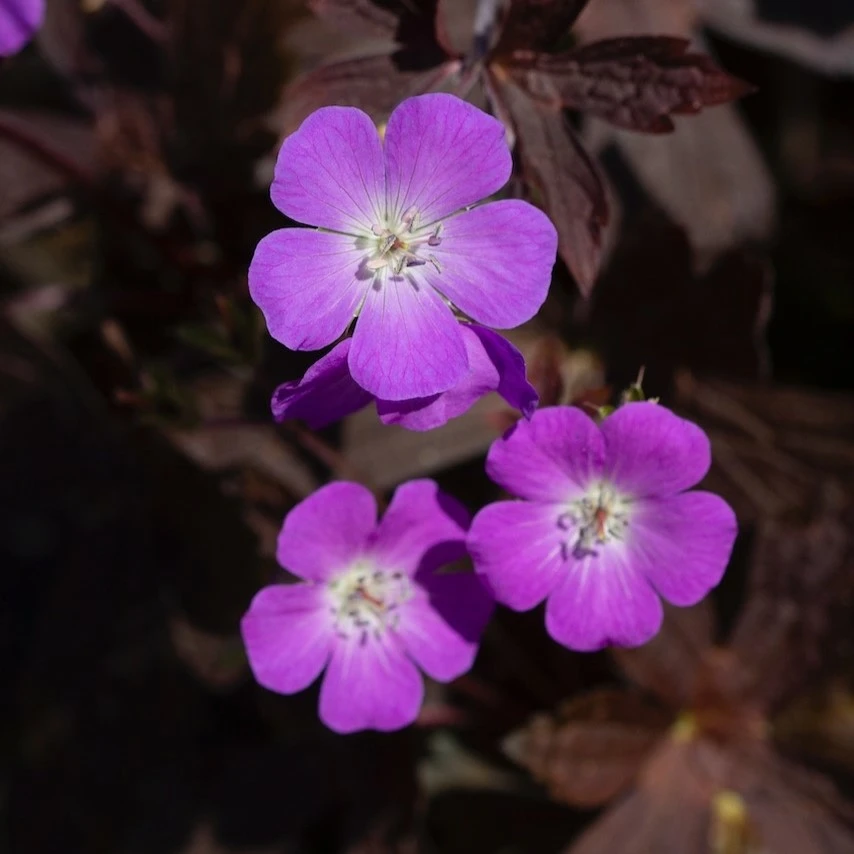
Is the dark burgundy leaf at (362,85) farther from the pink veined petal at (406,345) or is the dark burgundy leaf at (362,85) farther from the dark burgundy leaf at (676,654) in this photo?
the dark burgundy leaf at (676,654)

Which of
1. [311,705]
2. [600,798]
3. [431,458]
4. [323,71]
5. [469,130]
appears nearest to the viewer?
[469,130]

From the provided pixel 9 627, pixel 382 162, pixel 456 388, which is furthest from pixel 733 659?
pixel 9 627

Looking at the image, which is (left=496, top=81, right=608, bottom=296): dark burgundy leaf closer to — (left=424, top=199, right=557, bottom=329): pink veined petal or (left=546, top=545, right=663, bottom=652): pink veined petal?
(left=424, top=199, right=557, bottom=329): pink veined petal

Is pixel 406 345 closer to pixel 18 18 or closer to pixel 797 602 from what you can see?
pixel 18 18

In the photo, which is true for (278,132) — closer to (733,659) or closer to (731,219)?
(731,219)

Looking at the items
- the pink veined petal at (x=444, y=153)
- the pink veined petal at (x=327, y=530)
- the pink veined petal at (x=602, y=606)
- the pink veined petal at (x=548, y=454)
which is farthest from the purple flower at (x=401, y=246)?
the pink veined petal at (x=602, y=606)

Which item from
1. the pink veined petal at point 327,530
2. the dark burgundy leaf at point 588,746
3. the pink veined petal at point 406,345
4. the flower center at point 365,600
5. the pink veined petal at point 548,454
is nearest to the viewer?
the pink veined petal at point 406,345

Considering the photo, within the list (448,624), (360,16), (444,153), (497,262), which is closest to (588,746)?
(448,624)
